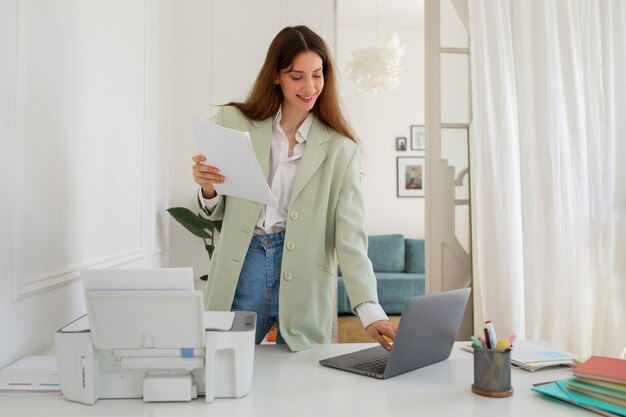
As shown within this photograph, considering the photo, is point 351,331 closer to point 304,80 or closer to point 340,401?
point 304,80

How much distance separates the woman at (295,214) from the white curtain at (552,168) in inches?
61.8

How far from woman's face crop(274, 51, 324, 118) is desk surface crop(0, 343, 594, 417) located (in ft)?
2.51

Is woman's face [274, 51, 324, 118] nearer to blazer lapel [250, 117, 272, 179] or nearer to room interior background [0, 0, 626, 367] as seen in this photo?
blazer lapel [250, 117, 272, 179]

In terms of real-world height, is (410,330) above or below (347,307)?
above

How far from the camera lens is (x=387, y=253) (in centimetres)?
702

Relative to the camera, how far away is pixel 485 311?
10.4 ft

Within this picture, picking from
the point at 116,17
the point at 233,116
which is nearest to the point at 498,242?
the point at 233,116

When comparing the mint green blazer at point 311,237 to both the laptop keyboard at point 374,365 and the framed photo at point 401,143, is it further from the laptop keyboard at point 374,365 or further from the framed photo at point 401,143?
the framed photo at point 401,143

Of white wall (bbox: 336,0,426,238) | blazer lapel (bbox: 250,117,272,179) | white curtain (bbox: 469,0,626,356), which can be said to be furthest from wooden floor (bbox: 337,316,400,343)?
blazer lapel (bbox: 250,117,272,179)

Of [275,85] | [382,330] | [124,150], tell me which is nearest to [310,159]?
[275,85]

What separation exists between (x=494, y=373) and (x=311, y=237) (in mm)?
650

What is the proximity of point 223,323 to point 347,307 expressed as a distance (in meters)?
5.28

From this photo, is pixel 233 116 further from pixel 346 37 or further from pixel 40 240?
pixel 346 37

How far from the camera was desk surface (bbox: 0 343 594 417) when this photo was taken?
1149 millimetres
